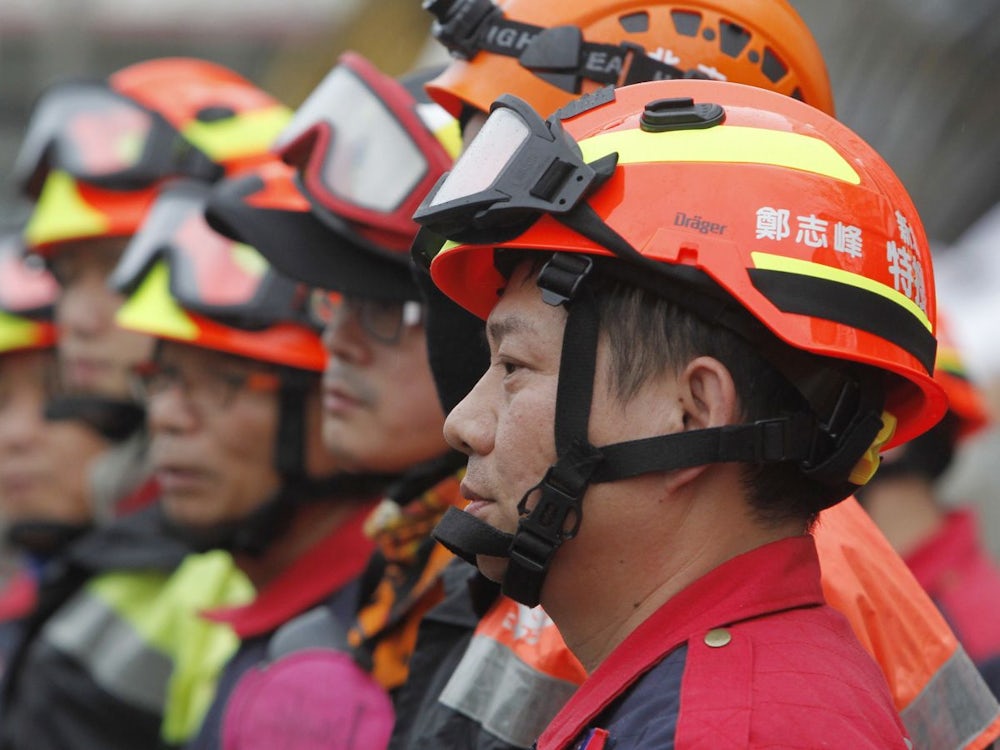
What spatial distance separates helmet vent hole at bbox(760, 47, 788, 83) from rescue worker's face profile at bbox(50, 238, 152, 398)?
11.9ft

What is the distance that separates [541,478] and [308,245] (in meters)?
2.10

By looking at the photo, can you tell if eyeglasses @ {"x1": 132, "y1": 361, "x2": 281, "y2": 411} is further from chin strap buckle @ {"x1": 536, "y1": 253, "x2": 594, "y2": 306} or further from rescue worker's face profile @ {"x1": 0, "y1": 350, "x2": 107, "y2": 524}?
chin strap buckle @ {"x1": 536, "y1": 253, "x2": 594, "y2": 306}

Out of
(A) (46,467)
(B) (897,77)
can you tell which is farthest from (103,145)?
(B) (897,77)

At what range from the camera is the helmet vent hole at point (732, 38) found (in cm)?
349

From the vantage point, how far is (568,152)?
8.21ft

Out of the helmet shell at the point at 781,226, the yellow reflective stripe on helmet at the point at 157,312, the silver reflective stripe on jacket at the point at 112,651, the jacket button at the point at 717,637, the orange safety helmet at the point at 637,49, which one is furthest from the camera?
Answer: the silver reflective stripe on jacket at the point at 112,651

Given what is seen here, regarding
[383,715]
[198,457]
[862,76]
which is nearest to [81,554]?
[198,457]

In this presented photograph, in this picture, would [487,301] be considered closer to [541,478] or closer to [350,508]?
[541,478]

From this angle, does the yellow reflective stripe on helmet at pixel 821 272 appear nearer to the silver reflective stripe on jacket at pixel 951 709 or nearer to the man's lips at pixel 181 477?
the silver reflective stripe on jacket at pixel 951 709

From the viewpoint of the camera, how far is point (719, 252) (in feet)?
7.92

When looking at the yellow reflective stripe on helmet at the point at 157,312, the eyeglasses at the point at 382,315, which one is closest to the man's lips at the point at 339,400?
the eyeglasses at the point at 382,315

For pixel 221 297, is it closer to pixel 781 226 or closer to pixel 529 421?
pixel 529 421

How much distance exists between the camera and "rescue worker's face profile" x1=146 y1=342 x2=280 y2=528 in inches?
202

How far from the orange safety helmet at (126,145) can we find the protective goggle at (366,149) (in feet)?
6.30
